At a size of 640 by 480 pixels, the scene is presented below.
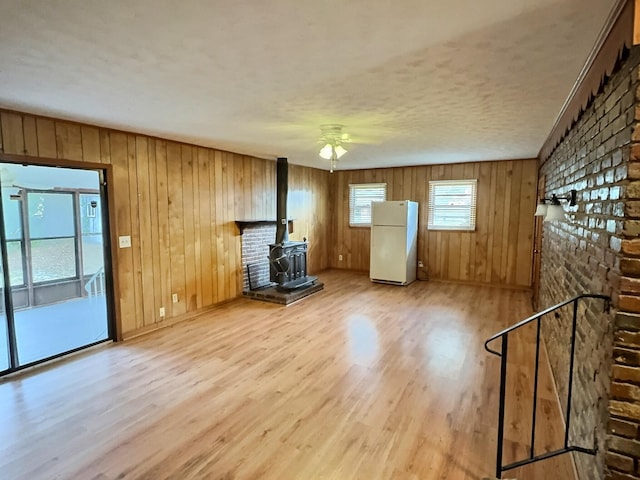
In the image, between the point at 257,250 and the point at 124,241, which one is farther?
the point at 257,250

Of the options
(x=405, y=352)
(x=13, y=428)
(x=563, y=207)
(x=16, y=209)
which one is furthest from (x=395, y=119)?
(x=13, y=428)

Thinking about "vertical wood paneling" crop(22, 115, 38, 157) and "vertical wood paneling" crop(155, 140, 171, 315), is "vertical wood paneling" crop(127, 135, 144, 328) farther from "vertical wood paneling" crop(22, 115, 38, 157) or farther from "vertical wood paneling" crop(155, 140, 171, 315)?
"vertical wood paneling" crop(22, 115, 38, 157)

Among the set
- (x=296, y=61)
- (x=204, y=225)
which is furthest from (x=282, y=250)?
(x=296, y=61)

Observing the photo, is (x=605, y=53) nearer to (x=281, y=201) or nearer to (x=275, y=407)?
(x=275, y=407)

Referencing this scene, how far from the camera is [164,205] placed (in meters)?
4.20

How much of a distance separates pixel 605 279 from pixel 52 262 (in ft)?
14.7

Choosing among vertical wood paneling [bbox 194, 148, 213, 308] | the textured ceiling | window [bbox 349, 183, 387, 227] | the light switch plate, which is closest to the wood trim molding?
the textured ceiling

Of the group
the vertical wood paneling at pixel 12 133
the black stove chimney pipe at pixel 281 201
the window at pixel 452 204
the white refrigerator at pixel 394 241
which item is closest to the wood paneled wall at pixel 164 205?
the vertical wood paneling at pixel 12 133

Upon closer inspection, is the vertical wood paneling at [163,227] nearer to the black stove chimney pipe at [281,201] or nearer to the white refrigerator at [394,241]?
the black stove chimney pipe at [281,201]

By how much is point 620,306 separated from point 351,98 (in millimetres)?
2071

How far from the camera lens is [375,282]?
21.6ft

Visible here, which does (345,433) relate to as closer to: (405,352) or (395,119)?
(405,352)

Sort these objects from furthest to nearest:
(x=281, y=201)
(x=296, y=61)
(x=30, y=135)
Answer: (x=281, y=201) → (x=30, y=135) → (x=296, y=61)

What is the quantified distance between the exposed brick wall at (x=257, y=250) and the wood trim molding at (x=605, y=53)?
4305 millimetres
